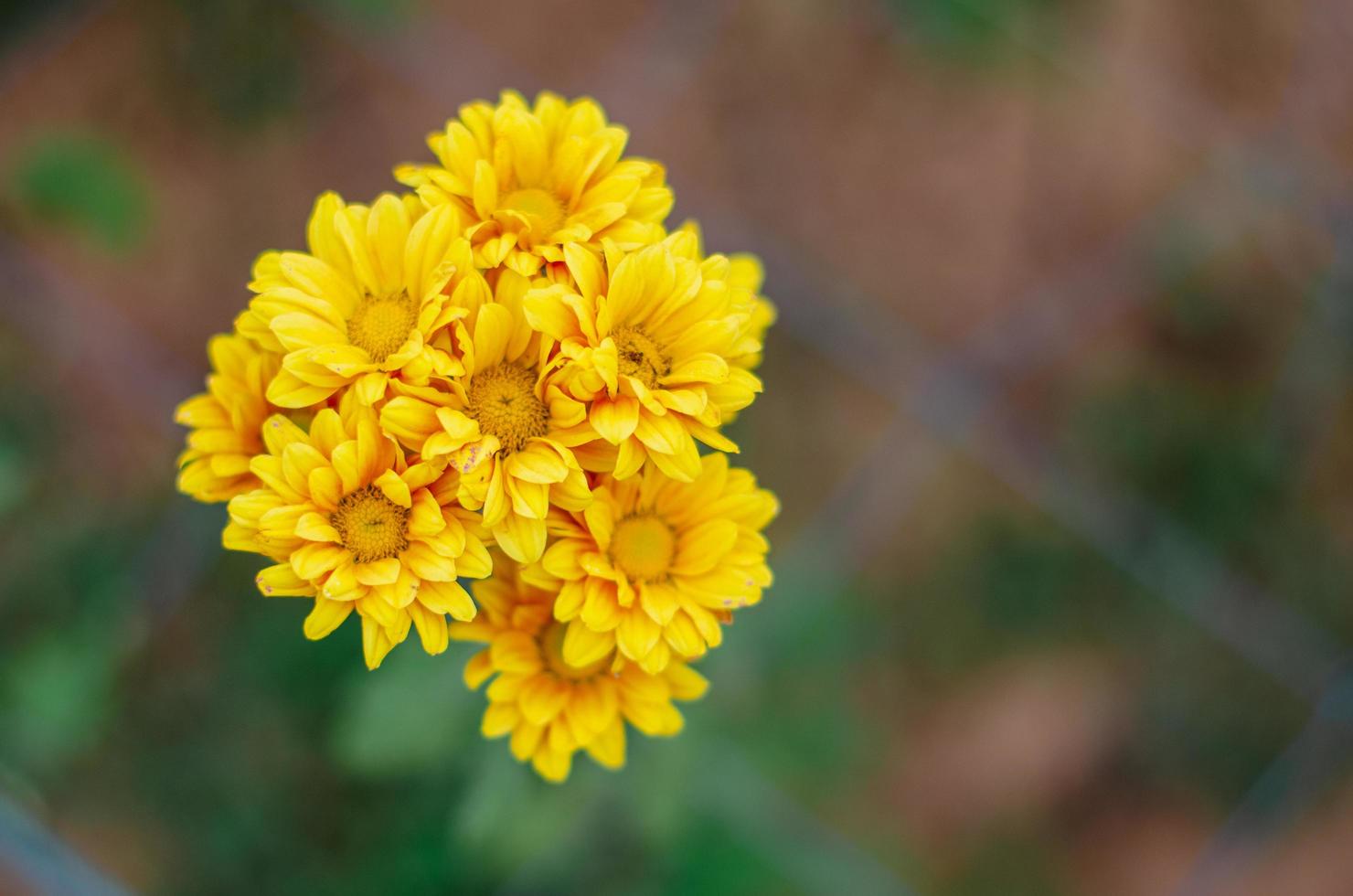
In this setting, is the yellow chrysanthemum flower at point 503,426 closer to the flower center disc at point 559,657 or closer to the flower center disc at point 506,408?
the flower center disc at point 506,408

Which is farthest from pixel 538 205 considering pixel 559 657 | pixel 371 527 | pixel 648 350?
pixel 559 657

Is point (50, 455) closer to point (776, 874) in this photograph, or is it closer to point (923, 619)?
point (776, 874)

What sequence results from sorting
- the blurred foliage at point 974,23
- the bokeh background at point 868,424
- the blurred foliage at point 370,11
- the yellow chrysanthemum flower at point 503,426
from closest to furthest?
1. the yellow chrysanthemum flower at point 503,426
2. the bokeh background at point 868,424
3. the blurred foliage at point 370,11
4. the blurred foliage at point 974,23

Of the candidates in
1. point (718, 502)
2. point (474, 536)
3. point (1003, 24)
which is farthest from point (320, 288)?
point (1003, 24)

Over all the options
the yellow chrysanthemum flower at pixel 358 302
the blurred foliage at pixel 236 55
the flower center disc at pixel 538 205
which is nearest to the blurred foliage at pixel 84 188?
the blurred foliage at pixel 236 55

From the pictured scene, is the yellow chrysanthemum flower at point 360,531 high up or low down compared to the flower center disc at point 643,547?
down

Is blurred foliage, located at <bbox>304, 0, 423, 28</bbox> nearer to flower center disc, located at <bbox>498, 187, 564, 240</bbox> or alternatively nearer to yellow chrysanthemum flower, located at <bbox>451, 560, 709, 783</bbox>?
flower center disc, located at <bbox>498, 187, 564, 240</bbox>
